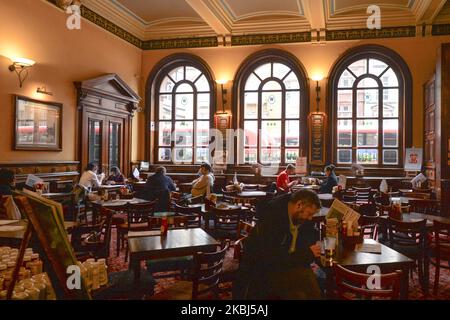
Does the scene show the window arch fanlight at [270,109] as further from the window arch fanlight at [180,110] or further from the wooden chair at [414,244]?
the wooden chair at [414,244]

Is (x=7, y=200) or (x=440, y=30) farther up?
(x=440, y=30)

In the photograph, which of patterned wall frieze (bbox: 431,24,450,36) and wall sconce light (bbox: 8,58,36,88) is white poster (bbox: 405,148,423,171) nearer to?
patterned wall frieze (bbox: 431,24,450,36)

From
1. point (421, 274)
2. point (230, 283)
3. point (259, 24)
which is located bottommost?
point (230, 283)

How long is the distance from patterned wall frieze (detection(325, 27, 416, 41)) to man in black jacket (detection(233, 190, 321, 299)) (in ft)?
28.8

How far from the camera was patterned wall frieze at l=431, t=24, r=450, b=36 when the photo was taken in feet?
32.2

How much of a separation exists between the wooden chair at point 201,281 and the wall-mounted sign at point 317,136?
7892 mm

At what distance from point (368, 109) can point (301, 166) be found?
2.41 metres

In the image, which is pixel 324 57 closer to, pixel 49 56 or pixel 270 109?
pixel 270 109

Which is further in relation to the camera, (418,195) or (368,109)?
(368,109)

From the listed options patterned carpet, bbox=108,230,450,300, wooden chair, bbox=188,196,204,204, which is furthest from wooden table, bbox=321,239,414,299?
wooden chair, bbox=188,196,204,204

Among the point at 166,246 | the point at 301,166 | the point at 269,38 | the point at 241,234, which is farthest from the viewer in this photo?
the point at 269,38

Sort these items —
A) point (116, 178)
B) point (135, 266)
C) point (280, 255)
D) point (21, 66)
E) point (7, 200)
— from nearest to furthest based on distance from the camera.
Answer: point (280, 255)
point (135, 266)
point (7, 200)
point (21, 66)
point (116, 178)

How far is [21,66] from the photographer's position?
707 centimetres

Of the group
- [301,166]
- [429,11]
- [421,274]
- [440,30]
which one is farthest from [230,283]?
[440,30]
